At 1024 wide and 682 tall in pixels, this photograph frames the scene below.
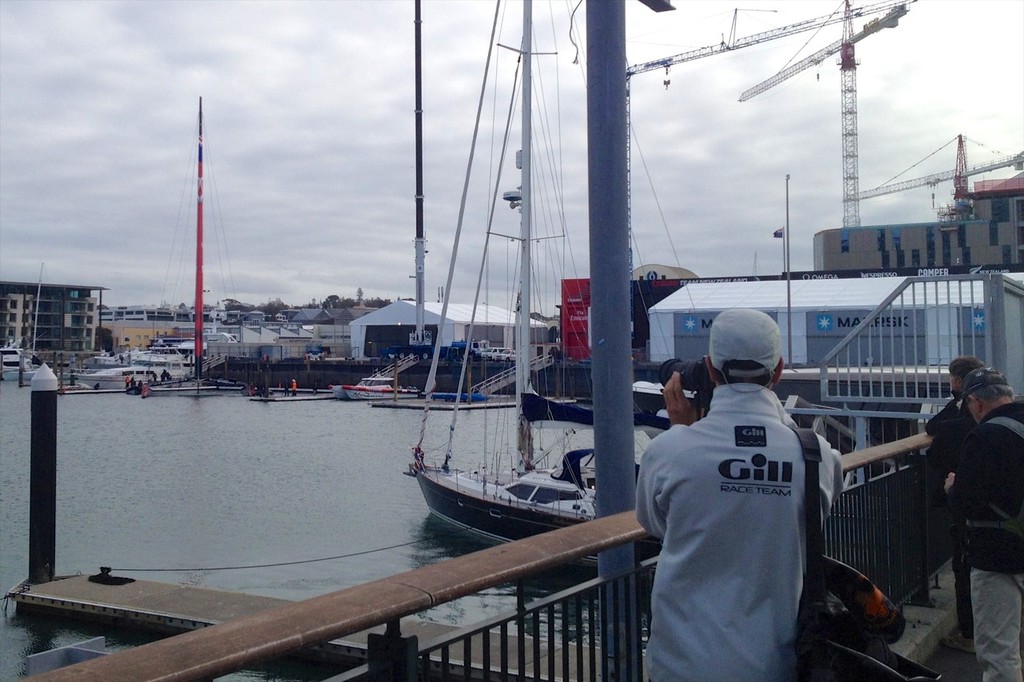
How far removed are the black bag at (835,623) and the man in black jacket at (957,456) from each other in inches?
119

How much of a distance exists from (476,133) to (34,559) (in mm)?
14187

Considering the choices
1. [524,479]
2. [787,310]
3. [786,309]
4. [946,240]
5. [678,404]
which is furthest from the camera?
[946,240]

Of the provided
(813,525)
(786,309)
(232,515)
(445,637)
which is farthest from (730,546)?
(786,309)

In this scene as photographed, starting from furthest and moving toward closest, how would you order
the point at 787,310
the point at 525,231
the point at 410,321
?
the point at 410,321
the point at 787,310
the point at 525,231

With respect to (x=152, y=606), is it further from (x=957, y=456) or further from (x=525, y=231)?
(x=525, y=231)

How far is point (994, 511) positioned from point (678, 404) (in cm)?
242

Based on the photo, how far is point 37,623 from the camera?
1502 centimetres

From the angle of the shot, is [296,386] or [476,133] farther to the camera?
[296,386]

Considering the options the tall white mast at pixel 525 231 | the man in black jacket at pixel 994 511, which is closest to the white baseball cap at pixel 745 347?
the man in black jacket at pixel 994 511

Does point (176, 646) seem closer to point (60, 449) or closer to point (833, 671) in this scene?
point (833, 671)

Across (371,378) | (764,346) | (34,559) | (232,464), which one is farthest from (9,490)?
(371,378)

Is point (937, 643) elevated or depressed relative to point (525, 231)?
depressed

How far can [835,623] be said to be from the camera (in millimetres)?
2525

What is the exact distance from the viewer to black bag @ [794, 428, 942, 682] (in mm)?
2436
